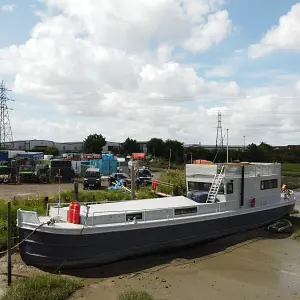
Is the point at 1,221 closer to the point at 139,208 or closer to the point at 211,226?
the point at 139,208

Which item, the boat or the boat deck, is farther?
the boat deck

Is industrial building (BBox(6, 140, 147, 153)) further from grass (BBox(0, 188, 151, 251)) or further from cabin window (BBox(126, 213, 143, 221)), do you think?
cabin window (BBox(126, 213, 143, 221))

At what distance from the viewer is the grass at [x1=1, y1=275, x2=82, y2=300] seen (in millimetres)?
9672

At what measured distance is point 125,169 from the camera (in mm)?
43375

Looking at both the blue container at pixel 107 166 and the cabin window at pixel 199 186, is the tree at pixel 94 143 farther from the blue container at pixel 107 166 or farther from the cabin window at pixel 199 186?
the cabin window at pixel 199 186

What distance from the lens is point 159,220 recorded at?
13922 millimetres

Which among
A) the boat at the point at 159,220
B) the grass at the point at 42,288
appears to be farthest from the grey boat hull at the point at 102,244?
the grass at the point at 42,288

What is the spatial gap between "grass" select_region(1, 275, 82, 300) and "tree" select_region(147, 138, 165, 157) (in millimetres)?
77957

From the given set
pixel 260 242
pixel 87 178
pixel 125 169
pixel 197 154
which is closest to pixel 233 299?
pixel 260 242

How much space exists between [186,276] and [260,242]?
582cm

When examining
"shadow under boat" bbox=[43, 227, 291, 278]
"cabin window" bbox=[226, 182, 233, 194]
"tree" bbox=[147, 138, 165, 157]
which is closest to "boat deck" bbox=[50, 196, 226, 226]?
"cabin window" bbox=[226, 182, 233, 194]

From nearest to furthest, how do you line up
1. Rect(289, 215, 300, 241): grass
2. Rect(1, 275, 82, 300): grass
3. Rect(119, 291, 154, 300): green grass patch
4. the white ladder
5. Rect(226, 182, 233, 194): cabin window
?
Rect(1, 275, 82, 300): grass
Rect(119, 291, 154, 300): green grass patch
the white ladder
Rect(226, 182, 233, 194): cabin window
Rect(289, 215, 300, 241): grass

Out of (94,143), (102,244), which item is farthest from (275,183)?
(94,143)

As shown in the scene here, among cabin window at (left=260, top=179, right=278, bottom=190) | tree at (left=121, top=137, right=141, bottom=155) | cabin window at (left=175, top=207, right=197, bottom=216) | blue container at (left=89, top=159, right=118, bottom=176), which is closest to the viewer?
cabin window at (left=175, top=207, right=197, bottom=216)
